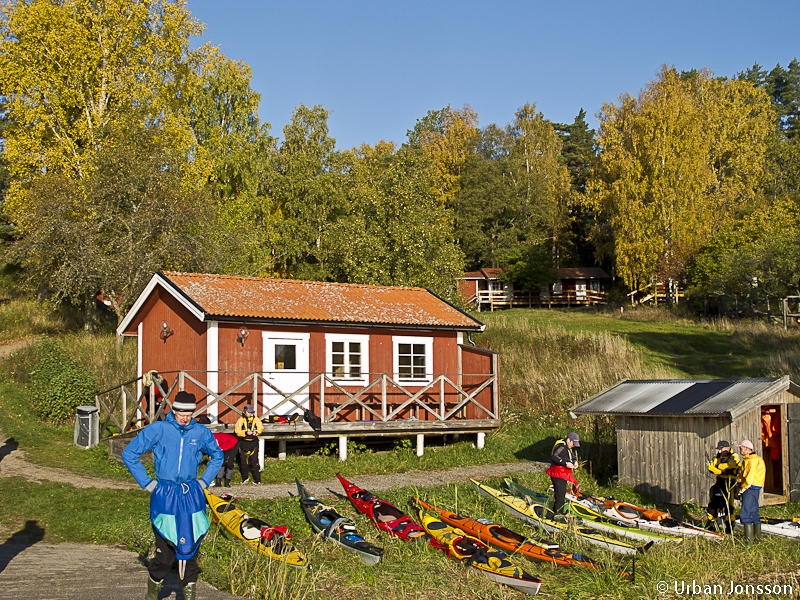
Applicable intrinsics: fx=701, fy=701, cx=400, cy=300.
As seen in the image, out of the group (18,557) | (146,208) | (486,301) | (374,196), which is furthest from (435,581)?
(486,301)

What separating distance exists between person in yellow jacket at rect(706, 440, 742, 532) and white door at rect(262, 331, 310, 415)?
A: 348 inches

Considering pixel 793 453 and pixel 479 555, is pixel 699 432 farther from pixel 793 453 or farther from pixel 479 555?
pixel 479 555

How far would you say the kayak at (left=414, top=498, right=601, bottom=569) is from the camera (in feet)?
31.5

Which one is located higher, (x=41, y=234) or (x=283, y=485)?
(x=41, y=234)

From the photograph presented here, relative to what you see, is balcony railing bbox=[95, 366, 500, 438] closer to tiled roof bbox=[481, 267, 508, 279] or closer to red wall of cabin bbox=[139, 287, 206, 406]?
red wall of cabin bbox=[139, 287, 206, 406]

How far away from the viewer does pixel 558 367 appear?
23.6 meters

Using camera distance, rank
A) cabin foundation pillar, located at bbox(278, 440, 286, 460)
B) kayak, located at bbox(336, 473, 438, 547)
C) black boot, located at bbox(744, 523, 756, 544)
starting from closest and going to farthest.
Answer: black boot, located at bbox(744, 523, 756, 544) < kayak, located at bbox(336, 473, 438, 547) < cabin foundation pillar, located at bbox(278, 440, 286, 460)

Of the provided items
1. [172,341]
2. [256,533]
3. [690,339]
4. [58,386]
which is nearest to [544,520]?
[256,533]

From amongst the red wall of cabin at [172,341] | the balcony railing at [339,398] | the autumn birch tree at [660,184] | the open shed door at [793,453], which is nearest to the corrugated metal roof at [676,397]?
the open shed door at [793,453]

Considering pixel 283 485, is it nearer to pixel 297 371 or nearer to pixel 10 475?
pixel 297 371

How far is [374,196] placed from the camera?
105 ft

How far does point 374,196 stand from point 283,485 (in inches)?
793

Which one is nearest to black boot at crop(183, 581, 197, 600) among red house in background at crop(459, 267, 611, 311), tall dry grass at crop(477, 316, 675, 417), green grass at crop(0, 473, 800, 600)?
green grass at crop(0, 473, 800, 600)

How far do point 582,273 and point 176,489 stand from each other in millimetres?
50225
